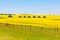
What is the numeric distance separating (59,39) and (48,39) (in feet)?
5.40

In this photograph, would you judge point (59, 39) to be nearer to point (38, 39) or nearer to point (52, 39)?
point (52, 39)

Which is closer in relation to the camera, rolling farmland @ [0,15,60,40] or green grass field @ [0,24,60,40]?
green grass field @ [0,24,60,40]

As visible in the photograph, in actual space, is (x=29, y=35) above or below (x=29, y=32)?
above

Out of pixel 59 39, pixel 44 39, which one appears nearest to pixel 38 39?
pixel 44 39

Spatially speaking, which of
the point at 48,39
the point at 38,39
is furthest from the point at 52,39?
the point at 38,39

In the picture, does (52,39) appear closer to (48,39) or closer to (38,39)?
(48,39)

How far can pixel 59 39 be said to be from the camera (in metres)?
23.4

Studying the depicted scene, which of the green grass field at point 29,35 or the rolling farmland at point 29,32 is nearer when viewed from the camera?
the green grass field at point 29,35

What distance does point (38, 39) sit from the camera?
22609 mm

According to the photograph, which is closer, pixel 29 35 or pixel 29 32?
pixel 29 35

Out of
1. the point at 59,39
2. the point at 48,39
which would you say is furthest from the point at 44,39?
the point at 59,39

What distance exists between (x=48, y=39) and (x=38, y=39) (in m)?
1.42

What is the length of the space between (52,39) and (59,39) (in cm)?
107

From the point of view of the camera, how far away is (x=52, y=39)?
23062mm
